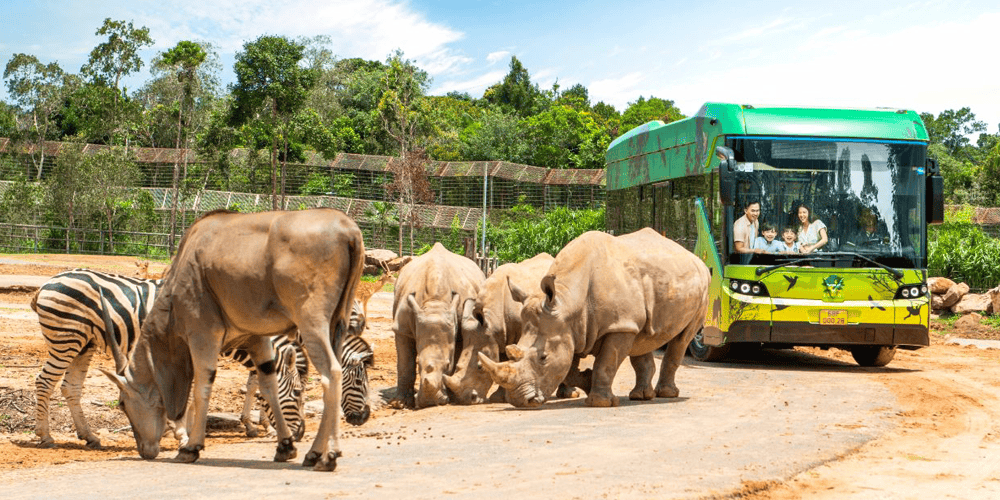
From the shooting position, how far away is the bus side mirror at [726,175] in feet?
49.4

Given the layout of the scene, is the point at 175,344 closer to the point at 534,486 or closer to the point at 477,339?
the point at 534,486

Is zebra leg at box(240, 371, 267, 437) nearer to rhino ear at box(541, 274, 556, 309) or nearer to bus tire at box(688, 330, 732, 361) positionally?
rhino ear at box(541, 274, 556, 309)

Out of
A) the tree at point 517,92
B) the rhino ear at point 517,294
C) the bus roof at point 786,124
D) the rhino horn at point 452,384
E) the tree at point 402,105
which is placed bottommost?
the rhino horn at point 452,384

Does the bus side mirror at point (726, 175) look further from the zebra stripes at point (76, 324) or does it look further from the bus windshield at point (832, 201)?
the zebra stripes at point (76, 324)

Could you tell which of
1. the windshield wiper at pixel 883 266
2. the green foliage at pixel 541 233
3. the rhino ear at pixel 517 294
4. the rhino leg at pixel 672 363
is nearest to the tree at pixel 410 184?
the green foliage at pixel 541 233

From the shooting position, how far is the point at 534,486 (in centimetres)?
727

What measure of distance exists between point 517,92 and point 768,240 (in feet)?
205

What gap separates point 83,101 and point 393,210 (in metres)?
20.2

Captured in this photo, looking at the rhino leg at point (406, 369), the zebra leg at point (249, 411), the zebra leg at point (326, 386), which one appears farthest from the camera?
the rhino leg at point (406, 369)

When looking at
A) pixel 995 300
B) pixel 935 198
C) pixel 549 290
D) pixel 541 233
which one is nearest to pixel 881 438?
pixel 549 290

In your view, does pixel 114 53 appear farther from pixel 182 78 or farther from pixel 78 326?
pixel 78 326

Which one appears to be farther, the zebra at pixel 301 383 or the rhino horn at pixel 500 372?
the rhino horn at pixel 500 372

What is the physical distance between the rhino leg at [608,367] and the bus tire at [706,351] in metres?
5.21

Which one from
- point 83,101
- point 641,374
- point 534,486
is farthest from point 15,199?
point 534,486
